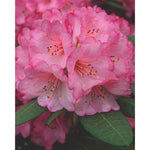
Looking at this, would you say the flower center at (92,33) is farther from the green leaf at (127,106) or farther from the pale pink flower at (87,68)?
the green leaf at (127,106)

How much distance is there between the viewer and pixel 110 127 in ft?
2.08

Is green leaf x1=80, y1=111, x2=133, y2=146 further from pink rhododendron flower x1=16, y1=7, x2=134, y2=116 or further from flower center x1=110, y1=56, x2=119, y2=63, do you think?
flower center x1=110, y1=56, x2=119, y2=63

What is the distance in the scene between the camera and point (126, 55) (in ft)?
2.27

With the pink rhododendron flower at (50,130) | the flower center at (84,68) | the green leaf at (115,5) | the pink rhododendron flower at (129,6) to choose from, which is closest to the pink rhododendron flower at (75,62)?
the flower center at (84,68)

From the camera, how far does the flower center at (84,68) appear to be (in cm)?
64

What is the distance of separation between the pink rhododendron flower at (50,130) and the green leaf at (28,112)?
128 mm

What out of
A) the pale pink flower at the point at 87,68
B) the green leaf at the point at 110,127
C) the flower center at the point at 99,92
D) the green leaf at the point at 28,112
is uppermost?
the pale pink flower at the point at 87,68

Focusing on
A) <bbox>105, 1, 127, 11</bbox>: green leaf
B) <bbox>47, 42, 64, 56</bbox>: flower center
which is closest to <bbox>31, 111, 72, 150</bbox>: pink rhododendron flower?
<bbox>47, 42, 64, 56</bbox>: flower center

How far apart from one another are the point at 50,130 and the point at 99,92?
0.24 m

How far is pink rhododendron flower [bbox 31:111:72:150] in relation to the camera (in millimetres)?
808

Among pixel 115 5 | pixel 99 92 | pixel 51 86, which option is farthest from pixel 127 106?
pixel 115 5

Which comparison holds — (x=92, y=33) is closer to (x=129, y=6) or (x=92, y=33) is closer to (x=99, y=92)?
(x=99, y=92)

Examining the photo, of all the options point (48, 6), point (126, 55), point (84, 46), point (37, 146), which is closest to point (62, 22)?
point (84, 46)
